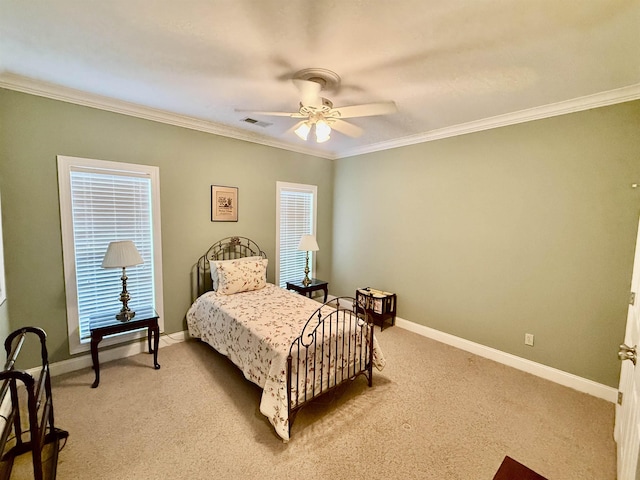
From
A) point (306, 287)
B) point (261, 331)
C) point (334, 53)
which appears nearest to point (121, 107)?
point (334, 53)

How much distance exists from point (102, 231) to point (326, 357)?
2.62 meters

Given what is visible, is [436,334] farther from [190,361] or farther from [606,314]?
[190,361]

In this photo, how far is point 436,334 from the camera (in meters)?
3.75

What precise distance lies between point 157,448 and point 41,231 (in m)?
2.21

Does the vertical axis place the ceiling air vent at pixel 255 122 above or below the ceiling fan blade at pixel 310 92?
above

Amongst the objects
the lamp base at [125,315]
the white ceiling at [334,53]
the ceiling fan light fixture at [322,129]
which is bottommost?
the lamp base at [125,315]

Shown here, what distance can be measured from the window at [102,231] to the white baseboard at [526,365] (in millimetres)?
3538

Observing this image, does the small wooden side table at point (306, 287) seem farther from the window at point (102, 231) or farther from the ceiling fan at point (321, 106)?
the ceiling fan at point (321, 106)

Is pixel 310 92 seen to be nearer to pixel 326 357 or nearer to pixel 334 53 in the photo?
pixel 334 53

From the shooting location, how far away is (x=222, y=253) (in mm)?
3875

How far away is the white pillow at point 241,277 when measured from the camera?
11.1 ft

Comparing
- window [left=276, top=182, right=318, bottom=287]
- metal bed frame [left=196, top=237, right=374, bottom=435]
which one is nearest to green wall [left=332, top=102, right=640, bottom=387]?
window [left=276, top=182, right=318, bottom=287]

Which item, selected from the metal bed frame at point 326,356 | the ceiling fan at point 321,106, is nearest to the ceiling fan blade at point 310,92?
the ceiling fan at point 321,106

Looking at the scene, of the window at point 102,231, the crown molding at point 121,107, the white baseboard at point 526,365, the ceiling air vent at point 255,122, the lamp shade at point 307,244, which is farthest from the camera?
the lamp shade at point 307,244
